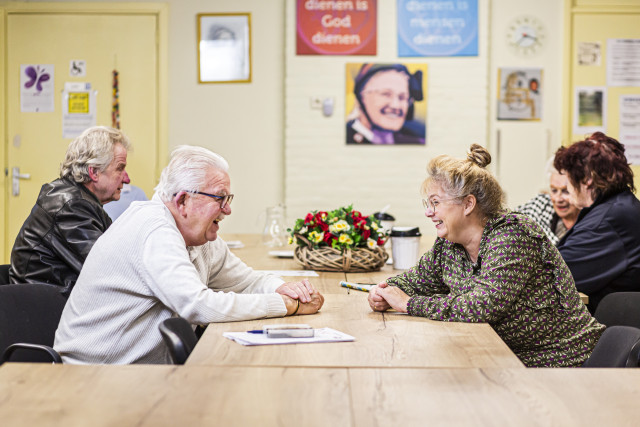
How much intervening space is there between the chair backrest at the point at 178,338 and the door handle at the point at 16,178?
4.33 metres

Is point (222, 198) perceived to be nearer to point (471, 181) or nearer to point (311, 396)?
point (471, 181)

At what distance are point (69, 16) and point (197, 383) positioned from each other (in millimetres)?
4985

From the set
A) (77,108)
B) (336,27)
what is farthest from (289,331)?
(77,108)

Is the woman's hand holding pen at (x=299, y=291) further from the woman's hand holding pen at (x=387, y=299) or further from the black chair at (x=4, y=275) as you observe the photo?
the black chair at (x=4, y=275)

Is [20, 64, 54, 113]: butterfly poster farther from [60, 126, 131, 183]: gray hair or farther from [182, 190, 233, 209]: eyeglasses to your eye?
[182, 190, 233, 209]: eyeglasses

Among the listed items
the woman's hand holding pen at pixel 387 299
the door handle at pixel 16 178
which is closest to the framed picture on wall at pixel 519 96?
the door handle at pixel 16 178

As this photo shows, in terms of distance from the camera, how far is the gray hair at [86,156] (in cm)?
314

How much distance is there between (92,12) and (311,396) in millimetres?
5055

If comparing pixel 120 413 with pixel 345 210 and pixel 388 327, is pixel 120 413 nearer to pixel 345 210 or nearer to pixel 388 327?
pixel 388 327

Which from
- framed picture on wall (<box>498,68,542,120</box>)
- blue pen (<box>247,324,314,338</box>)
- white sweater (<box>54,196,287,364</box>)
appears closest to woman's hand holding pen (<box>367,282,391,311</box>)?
white sweater (<box>54,196,287,364</box>)

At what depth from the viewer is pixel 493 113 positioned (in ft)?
18.6

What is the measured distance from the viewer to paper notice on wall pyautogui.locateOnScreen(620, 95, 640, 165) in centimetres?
563

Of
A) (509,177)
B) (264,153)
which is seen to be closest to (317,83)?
(264,153)

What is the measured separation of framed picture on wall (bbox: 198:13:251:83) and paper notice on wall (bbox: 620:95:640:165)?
2863mm
